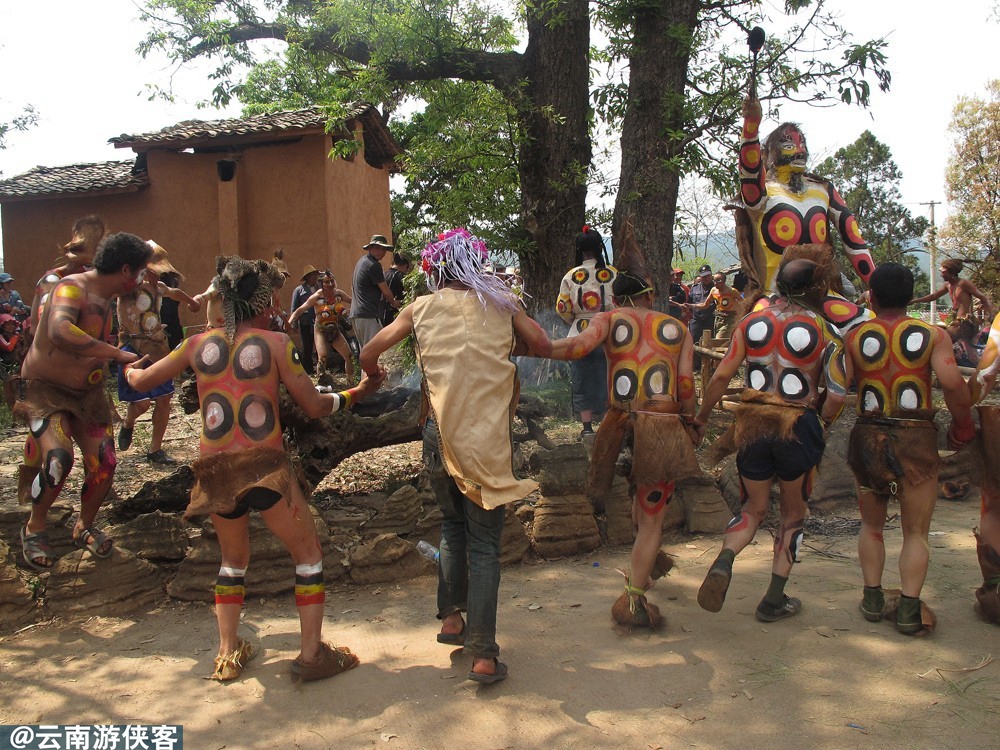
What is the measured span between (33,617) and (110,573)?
1.34 ft

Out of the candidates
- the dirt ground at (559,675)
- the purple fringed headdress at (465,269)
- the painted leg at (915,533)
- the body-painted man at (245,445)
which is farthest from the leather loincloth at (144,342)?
the painted leg at (915,533)

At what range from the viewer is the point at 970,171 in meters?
27.2

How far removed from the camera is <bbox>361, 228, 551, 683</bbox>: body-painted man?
3395mm

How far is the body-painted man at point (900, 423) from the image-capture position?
12.6 ft

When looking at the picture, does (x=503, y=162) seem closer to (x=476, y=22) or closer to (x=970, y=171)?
(x=476, y=22)

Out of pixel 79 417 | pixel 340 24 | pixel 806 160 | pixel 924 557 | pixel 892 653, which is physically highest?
pixel 340 24

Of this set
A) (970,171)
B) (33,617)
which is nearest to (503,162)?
(33,617)

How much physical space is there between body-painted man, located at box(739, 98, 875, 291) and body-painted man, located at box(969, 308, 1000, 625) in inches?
48.2

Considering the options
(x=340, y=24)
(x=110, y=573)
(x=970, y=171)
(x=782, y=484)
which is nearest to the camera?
(x=782, y=484)

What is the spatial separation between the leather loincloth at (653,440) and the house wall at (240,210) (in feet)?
34.8

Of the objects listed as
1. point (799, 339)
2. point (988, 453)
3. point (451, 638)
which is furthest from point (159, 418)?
point (988, 453)

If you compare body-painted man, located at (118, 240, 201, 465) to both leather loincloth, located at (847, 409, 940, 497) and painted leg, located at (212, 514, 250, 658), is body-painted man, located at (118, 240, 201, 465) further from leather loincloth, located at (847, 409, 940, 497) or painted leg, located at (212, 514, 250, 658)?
leather loincloth, located at (847, 409, 940, 497)

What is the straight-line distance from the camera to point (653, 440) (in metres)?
3.98

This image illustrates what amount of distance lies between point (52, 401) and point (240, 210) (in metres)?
10.5
